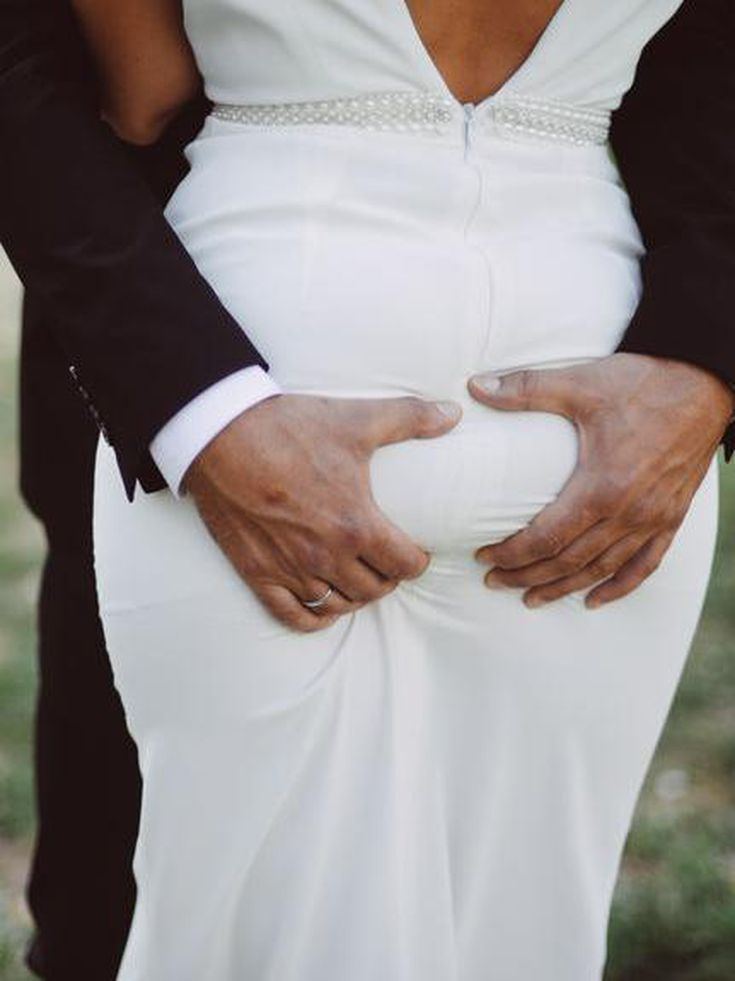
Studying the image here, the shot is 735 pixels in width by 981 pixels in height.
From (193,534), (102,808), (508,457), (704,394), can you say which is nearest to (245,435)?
(193,534)

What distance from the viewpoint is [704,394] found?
6.34ft

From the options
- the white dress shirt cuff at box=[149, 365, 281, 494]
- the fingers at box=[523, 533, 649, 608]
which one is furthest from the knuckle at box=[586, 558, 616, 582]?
the white dress shirt cuff at box=[149, 365, 281, 494]

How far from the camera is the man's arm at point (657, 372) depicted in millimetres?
1834

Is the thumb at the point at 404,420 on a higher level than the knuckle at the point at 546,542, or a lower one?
higher

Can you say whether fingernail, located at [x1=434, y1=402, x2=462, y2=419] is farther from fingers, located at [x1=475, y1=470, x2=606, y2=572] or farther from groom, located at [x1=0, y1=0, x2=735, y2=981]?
fingers, located at [x1=475, y1=470, x2=606, y2=572]

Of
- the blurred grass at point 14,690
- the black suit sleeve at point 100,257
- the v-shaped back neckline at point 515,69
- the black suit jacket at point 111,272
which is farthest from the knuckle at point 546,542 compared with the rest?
the blurred grass at point 14,690

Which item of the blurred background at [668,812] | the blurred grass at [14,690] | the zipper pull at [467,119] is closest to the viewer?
the zipper pull at [467,119]

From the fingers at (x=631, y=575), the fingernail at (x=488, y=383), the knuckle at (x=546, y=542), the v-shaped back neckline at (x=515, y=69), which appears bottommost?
the fingers at (x=631, y=575)

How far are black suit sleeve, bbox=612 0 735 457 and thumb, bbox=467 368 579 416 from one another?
6.8 inches

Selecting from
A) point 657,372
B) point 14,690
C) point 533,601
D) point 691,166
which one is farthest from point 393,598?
point 14,690

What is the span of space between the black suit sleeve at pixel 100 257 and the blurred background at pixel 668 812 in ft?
5.30

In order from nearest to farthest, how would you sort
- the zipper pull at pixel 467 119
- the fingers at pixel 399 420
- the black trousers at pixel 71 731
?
the fingers at pixel 399 420, the zipper pull at pixel 467 119, the black trousers at pixel 71 731

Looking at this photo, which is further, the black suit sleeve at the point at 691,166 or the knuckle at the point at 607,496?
the black suit sleeve at the point at 691,166

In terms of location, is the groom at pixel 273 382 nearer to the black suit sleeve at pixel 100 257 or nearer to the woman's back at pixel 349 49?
the black suit sleeve at pixel 100 257
